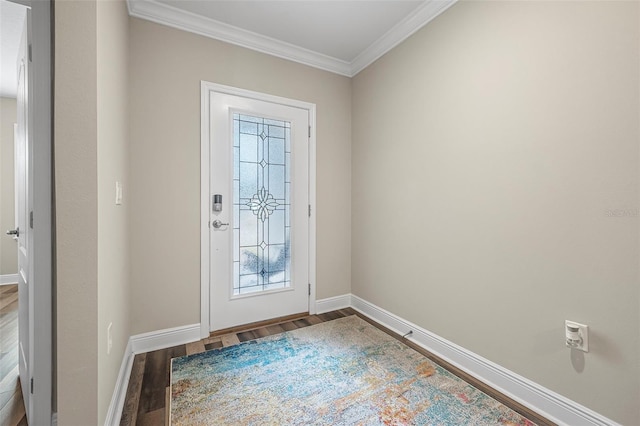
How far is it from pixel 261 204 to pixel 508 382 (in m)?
2.21

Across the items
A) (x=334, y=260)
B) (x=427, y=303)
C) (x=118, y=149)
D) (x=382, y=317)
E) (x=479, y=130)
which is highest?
(x=479, y=130)

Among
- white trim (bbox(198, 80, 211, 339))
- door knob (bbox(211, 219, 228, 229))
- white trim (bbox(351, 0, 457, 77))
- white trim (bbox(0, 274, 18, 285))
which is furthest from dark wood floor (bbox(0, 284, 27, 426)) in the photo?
white trim (bbox(351, 0, 457, 77))

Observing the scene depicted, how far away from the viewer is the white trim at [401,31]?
2057 mm

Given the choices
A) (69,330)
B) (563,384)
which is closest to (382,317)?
(563,384)

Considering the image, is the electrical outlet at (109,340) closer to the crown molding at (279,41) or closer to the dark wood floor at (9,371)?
the dark wood floor at (9,371)

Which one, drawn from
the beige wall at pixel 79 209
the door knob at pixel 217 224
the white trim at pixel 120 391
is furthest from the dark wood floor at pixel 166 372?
the door knob at pixel 217 224

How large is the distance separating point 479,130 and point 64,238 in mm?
2275

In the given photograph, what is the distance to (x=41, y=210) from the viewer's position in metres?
1.15

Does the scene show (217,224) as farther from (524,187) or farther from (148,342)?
(524,187)

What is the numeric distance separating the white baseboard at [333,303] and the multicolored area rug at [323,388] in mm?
585

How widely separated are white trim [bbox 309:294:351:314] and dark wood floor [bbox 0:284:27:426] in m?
2.10

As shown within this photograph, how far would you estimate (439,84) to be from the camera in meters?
2.08

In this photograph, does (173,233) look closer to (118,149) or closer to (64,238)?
(118,149)

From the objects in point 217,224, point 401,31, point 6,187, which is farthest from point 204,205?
point 6,187
